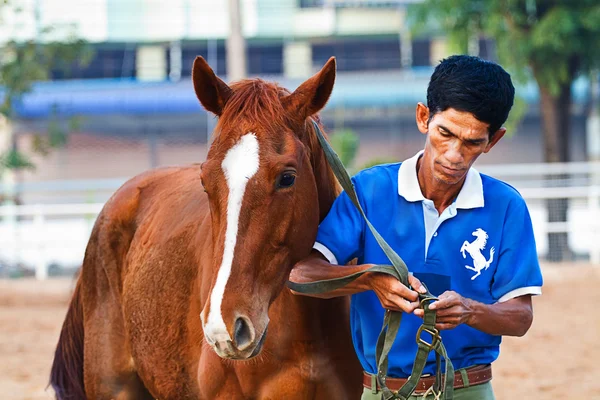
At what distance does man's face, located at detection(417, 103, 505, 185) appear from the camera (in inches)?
105

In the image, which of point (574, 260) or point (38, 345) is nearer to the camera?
point (38, 345)

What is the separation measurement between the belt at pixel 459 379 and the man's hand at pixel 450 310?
313mm

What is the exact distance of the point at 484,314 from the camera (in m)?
2.60

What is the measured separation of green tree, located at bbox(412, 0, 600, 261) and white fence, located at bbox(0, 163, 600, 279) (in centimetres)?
38

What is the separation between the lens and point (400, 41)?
1902 cm

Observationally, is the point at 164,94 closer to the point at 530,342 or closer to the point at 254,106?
the point at 530,342

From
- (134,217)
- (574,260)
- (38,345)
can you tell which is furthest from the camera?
(574,260)

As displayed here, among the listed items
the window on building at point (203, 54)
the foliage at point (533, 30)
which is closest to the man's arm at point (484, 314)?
the foliage at point (533, 30)

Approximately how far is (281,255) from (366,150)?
14751 mm

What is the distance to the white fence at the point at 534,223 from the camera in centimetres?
1378

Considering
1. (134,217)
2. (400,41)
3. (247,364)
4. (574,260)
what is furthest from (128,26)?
(247,364)

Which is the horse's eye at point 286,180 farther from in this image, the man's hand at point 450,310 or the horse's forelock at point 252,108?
the man's hand at point 450,310

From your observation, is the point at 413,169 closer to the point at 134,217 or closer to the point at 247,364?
the point at 247,364

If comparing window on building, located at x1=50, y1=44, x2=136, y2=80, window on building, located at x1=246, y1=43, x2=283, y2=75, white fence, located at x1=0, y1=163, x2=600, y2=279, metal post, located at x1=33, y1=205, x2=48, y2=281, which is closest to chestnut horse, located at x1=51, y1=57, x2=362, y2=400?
metal post, located at x1=33, y1=205, x2=48, y2=281
